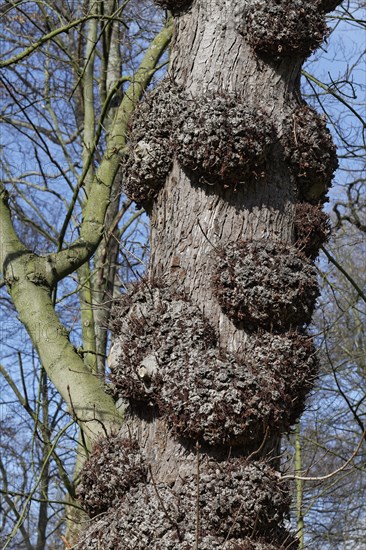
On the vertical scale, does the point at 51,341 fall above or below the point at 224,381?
above

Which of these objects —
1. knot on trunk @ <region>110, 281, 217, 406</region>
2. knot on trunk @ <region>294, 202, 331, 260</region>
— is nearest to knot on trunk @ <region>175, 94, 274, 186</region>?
knot on trunk @ <region>294, 202, 331, 260</region>

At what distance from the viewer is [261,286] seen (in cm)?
242

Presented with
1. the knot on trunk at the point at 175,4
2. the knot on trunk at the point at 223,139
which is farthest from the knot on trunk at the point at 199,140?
the knot on trunk at the point at 175,4

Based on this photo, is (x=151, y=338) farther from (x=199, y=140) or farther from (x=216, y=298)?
(x=199, y=140)

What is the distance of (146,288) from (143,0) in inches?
198

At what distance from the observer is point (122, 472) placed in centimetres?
237

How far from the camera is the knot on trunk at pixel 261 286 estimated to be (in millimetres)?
2416

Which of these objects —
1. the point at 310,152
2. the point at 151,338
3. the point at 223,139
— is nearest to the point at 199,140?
the point at 223,139

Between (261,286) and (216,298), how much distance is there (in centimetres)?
16

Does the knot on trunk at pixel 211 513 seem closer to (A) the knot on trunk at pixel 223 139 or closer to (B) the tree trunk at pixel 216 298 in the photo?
(B) the tree trunk at pixel 216 298

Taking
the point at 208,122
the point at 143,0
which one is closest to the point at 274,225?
the point at 208,122

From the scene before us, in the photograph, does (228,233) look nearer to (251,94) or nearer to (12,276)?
(251,94)

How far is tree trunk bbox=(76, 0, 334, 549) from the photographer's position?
222cm

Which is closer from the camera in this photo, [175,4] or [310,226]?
[310,226]
